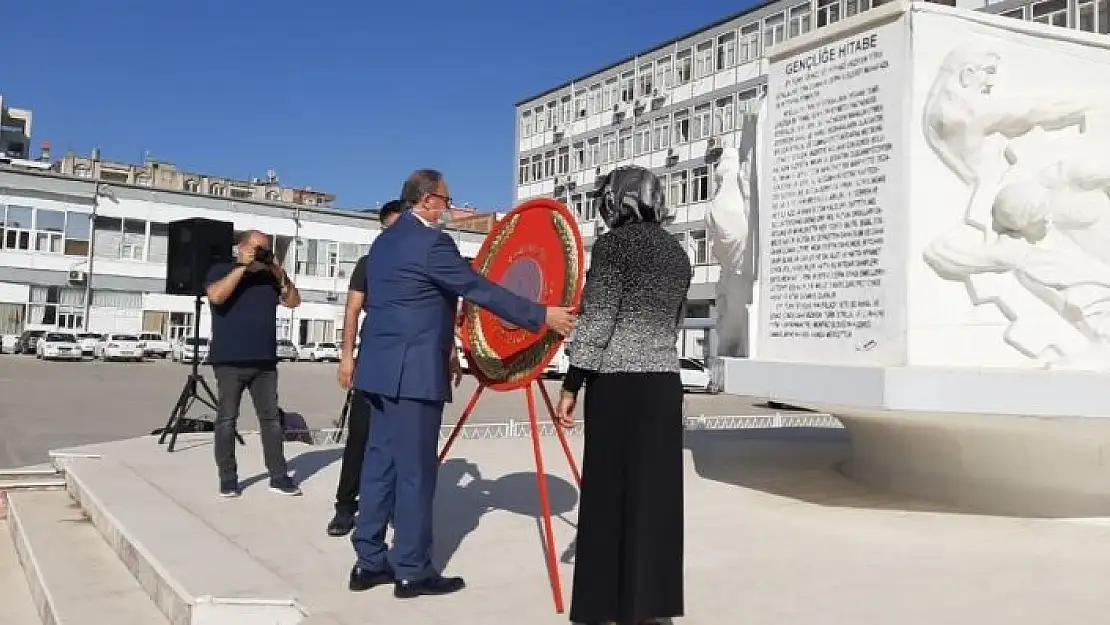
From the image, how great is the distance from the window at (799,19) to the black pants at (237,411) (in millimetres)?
30841

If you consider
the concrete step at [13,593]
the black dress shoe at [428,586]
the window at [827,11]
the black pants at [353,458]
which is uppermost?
the window at [827,11]

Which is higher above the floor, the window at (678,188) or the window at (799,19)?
the window at (799,19)

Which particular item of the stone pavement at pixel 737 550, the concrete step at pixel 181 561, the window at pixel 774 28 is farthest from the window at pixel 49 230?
the concrete step at pixel 181 561

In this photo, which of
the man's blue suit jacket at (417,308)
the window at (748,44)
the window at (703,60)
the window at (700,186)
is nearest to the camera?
the man's blue suit jacket at (417,308)

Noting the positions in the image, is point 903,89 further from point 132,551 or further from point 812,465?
point 132,551

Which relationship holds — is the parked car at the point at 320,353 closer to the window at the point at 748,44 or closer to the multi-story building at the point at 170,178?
the multi-story building at the point at 170,178

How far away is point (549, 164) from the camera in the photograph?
4744cm

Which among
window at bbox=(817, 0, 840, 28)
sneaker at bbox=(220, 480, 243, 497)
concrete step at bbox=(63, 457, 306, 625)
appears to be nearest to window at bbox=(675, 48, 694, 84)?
window at bbox=(817, 0, 840, 28)

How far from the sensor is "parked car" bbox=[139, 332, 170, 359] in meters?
39.0

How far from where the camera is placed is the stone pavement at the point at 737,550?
3803 mm

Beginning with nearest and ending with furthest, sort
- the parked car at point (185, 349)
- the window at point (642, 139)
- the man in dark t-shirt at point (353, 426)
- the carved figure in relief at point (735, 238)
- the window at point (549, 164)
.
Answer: the man in dark t-shirt at point (353, 426)
the carved figure in relief at point (735, 238)
the parked car at point (185, 349)
the window at point (642, 139)
the window at point (549, 164)

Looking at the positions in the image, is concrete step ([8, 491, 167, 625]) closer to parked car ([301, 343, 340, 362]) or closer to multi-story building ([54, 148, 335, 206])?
parked car ([301, 343, 340, 362])

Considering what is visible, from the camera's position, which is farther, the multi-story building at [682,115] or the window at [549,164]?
the window at [549,164]

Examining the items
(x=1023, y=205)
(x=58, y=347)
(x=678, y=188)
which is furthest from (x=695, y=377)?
(x=58, y=347)
